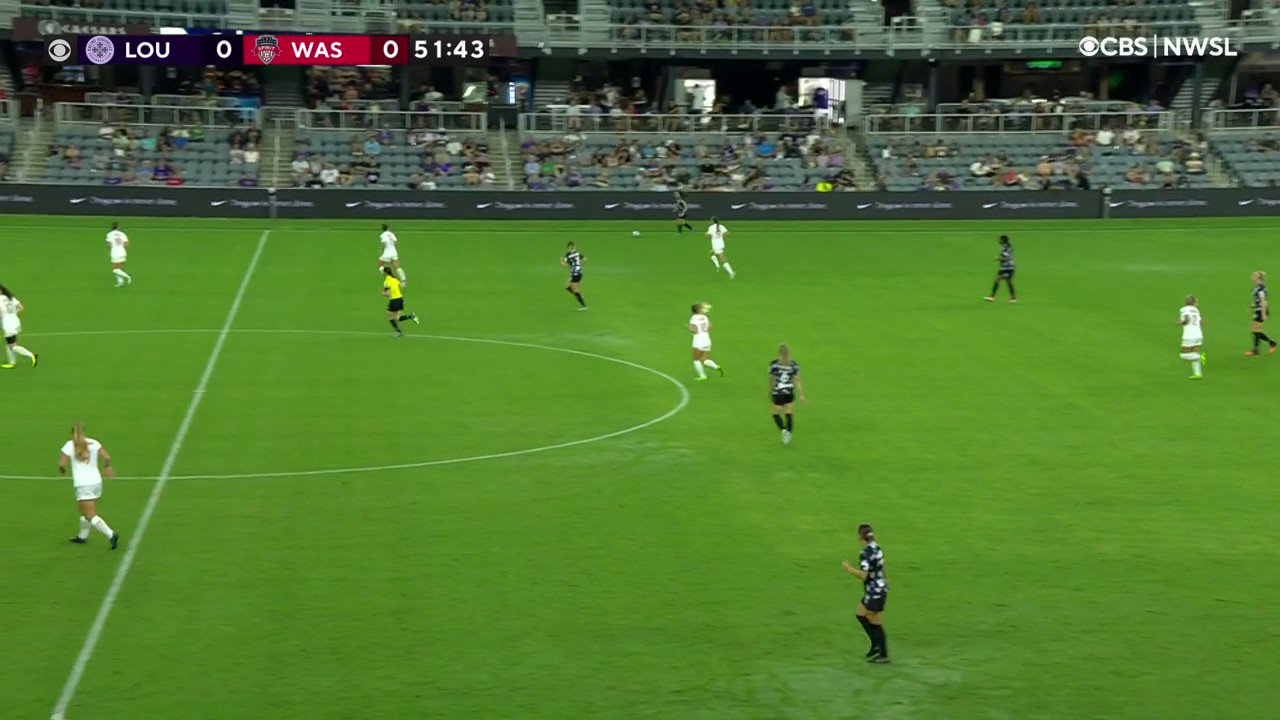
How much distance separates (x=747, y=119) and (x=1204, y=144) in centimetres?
2168

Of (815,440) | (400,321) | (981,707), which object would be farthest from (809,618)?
(400,321)

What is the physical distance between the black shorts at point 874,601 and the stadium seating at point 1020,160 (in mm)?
52122

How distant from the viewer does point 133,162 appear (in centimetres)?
6569

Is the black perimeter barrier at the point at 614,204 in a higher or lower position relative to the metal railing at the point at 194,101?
lower

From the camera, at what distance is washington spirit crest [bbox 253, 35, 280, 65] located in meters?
70.4

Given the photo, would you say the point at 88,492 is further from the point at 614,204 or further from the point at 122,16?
the point at 122,16

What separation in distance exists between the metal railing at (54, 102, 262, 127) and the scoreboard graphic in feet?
6.90

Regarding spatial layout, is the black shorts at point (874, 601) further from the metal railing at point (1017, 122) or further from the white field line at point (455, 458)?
the metal railing at point (1017, 122)

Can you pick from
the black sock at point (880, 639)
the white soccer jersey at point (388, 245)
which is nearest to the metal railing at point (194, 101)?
the white soccer jersey at point (388, 245)

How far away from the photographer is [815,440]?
2912cm

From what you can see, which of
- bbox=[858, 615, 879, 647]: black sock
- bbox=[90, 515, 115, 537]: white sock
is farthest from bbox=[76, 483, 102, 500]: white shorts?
bbox=[858, 615, 879, 647]: black sock

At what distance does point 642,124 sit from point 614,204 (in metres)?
9.11

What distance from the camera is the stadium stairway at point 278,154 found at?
67.2m

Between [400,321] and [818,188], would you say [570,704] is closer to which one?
[400,321]
